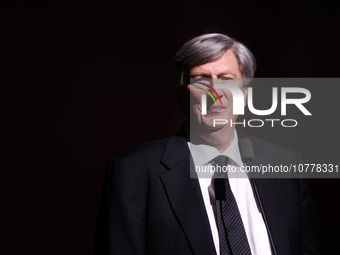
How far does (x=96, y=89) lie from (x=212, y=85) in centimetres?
101

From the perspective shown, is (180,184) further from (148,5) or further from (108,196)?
(148,5)

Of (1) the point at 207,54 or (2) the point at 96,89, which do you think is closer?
(1) the point at 207,54

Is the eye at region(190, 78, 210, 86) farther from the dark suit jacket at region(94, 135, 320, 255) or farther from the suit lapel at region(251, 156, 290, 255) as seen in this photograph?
the suit lapel at region(251, 156, 290, 255)

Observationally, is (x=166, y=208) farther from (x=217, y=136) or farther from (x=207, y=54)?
(x=207, y=54)

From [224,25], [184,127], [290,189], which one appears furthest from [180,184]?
[224,25]

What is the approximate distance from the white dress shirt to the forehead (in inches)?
10.6

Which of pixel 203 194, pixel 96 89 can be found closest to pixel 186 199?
pixel 203 194

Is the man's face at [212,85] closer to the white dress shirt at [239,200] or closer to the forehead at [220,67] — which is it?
the forehead at [220,67]

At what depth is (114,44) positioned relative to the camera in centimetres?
232

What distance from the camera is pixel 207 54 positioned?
1475mm

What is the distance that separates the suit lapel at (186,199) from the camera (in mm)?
1330

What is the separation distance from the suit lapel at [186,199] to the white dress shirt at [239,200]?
4cm

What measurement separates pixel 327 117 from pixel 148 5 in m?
1.21

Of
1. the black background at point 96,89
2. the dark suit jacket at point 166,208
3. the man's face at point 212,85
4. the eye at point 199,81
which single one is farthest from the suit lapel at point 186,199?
the black background at point 96,89
